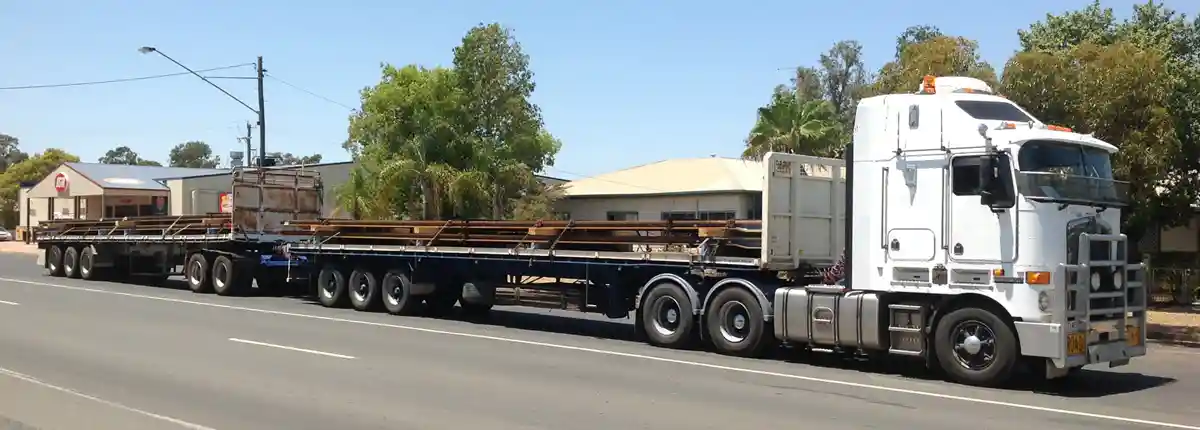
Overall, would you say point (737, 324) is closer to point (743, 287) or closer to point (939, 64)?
point (743, 287)

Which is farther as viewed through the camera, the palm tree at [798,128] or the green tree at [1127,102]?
the palm tree at [798,128]

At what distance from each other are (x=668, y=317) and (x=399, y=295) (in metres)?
6.57

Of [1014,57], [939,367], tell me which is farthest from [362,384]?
[1014,57]

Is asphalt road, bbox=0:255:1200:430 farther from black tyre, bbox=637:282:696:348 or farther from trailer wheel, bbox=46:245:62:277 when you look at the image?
trailer wheel, bbox=46:245:62:277

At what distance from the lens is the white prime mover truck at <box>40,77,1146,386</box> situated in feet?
37.4

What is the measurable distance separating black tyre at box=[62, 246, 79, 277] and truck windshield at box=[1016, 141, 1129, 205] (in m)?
27.2

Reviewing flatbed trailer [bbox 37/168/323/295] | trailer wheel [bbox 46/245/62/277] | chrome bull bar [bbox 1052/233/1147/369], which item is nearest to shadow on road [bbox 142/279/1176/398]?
chrome bull bar [bbox 1052/233/1147/369]

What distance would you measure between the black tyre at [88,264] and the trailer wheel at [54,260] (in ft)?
5.51

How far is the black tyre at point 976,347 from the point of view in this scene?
11.4 m

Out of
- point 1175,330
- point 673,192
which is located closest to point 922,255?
point 1175,330

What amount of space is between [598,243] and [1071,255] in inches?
270

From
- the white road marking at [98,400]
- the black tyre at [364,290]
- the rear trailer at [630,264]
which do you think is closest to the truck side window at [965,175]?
the rear trailer at [630,264]

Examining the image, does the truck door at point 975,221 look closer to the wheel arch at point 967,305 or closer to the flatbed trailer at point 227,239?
the wheel arch at point 967,305

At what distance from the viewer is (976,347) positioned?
459 inches
